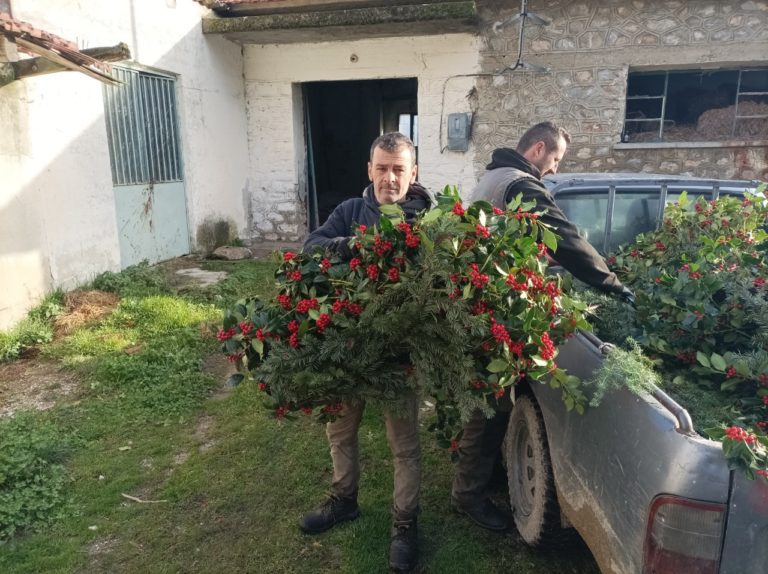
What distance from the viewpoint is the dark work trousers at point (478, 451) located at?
8.65 feet

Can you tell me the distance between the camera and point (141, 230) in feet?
23.1

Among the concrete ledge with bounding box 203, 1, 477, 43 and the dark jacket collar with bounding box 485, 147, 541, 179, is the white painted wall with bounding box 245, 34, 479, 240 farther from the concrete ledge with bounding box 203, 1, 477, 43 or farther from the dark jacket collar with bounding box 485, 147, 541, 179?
the dark jacket collar with bounding box 485, 147, 541, 179

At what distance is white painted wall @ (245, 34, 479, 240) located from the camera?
797cm

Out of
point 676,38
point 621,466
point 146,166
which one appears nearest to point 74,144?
point 146,166

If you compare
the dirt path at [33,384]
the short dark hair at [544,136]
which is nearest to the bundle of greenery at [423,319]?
the short dark hair at [544,136]

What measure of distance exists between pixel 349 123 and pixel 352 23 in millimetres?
4915

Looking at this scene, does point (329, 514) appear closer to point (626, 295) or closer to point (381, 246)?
point (381, 246)

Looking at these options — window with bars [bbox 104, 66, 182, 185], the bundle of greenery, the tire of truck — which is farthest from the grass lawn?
window with bars [bbox 104, 66, 182, 185]

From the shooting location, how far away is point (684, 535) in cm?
140

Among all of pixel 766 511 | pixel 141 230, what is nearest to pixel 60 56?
pixel 141 230

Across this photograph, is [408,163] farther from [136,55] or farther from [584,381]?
[136,55]

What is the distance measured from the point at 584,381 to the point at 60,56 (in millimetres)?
4655

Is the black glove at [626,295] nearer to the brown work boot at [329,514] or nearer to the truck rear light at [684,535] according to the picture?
the truck rear light at [684,535]

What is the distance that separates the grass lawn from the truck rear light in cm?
106
